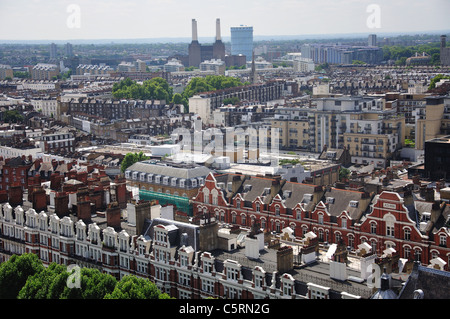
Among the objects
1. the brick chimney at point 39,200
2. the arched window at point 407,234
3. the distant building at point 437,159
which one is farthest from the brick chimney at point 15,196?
the distant building at point 437,159

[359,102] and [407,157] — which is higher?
[359,102]

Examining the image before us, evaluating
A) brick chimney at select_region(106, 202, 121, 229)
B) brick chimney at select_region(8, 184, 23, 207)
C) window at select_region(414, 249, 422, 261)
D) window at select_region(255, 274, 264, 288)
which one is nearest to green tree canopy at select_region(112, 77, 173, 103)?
brick chimney at select_region(8, 184, 23, 207)

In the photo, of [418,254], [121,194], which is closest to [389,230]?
[418,254]

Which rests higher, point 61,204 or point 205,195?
point 61,204

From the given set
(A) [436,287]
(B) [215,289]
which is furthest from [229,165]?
(A) [436,287]

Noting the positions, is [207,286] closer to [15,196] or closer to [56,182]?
[15,196]

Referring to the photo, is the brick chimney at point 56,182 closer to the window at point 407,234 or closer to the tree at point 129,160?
the tree at point 129,160

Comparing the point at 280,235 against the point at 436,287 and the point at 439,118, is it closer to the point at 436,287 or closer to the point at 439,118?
the point at 436,287
